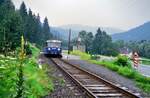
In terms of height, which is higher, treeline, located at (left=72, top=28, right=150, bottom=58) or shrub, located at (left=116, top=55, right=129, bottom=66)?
treeline, located at (left=72, top=28, right=150, bottom=58)

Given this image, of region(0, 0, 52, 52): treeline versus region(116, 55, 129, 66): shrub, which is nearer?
region(116, 55, 129, 66): shrub

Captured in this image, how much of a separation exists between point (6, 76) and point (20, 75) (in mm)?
321

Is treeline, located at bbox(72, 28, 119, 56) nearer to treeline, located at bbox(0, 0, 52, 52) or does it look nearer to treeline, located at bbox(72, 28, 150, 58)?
treeline, located at bbox(72, 28, 150, 58)

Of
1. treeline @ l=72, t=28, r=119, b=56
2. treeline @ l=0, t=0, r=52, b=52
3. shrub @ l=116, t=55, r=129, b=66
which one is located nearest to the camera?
shrub @ l=116, t=55, r=129, b=66

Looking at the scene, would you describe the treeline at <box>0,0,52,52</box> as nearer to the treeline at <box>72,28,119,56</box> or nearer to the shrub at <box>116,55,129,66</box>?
the shrub at <box>116,55,129,66</box>

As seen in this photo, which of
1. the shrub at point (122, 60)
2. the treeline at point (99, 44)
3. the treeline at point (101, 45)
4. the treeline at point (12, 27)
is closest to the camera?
the shrub at point (122, 60)

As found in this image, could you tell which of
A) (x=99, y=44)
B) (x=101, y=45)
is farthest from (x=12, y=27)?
(x=99, y=44)

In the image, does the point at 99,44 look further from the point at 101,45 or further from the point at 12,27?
the point at 12,27

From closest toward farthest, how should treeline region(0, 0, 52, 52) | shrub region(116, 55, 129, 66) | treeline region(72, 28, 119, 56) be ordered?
shrub region(116, 55, 129, 66)
treeline region(0, 0, 52, 52)
treeline region(72, 28, 119, 56)

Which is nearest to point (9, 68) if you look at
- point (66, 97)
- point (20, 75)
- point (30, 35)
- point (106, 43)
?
point (20, 75)

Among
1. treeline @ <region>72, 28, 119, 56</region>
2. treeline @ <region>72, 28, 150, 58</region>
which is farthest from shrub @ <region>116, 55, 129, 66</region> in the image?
treeline @ <region>72, 28, 119, 56</region>

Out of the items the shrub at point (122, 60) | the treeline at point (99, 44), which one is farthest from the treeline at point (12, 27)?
the treeline at point (99, 44)

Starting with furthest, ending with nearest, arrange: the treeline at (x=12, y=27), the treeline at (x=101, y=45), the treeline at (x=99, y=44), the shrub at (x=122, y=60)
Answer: the treeline at (x=99, y=44) → the treeline at (x=101, y=45) → the treeline at (x=12, y=27) → the shrub at (x=122, y=60)

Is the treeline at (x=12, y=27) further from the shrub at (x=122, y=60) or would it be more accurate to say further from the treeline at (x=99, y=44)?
the treeline at (x=99, y=44)
